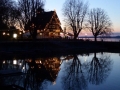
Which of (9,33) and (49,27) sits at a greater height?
(49,27)

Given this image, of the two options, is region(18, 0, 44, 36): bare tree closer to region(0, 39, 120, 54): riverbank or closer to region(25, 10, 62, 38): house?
region(0, 39, 120, 54): riverbank

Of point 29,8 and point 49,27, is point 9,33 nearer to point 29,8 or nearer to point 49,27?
point 29,8

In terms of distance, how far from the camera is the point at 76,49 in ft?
214

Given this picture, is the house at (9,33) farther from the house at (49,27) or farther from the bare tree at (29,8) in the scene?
the house at (49,27)

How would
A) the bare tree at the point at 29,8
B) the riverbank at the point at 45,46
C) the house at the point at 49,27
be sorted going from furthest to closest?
the house at the point at 49,27 → the bare tree at the point at 29,8 → the riverbank at the point at 45,46

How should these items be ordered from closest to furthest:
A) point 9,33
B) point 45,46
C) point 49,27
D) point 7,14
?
1. point 45,46
2. point 9,33
3. point 7,14
4. point 49,27

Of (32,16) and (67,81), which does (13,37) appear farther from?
(67,81)

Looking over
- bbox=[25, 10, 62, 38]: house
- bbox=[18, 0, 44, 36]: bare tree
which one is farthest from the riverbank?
bbox=[25, 10, 62, 38]: house

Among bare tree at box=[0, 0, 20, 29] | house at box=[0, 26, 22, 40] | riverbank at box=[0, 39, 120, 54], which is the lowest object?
riverbank at box=[0, 39, 120, 54]

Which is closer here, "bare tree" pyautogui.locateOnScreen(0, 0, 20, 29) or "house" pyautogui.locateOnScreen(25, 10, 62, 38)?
"bare tree" pyautogui.locateOnScreen(0, 0, 20, 29)

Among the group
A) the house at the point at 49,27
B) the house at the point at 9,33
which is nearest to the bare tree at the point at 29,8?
the house at the point at 9,33

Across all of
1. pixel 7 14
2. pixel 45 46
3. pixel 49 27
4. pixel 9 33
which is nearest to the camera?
pixel 45 46

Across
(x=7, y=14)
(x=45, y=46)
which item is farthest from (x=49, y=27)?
(x=45, y=46)

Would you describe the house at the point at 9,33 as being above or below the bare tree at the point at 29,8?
below
